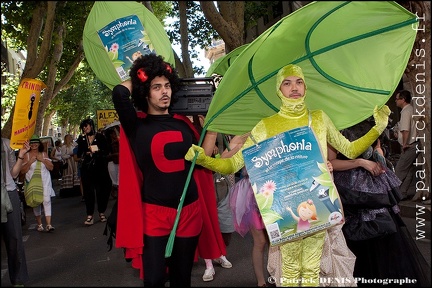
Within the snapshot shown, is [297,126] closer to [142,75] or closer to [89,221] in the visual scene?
[142,75]

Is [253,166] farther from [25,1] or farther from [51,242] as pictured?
[51,242]

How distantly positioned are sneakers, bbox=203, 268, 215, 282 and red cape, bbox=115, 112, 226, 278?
1475mm

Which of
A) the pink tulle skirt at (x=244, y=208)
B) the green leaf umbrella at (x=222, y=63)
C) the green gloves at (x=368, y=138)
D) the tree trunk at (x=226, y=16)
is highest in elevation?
the tree trunk at (x=226, y=16)

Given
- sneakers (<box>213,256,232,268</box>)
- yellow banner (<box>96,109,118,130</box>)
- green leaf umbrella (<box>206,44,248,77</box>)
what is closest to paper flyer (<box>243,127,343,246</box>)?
green leaf umbrella (<box>206,44,248,77</box>)

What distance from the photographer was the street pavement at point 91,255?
3.46m

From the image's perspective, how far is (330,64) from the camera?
3559 millimetres

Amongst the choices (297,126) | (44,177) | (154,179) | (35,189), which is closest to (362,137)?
(297,126)

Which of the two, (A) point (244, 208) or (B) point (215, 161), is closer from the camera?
(B) point (215, 161)

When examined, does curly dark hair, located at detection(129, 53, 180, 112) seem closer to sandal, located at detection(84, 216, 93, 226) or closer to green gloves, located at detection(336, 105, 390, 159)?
green gloves, located at detection(336, 105, 390, 159)

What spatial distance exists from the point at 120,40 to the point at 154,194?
1.05 metres

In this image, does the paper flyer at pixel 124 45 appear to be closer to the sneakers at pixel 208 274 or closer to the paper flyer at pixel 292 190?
the paper flyer at pixel 292 190

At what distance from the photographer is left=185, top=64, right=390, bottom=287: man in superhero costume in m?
3.22

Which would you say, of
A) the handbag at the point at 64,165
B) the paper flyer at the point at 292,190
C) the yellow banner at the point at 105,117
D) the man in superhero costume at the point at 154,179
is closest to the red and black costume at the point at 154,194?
the man in superhero costume at the point at 154,179

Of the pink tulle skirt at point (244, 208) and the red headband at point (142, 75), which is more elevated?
the red headband at point (142, 75)
